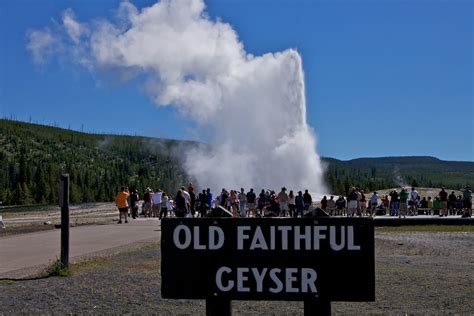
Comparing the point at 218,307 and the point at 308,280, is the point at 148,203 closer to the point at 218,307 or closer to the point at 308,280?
the point at 218,307

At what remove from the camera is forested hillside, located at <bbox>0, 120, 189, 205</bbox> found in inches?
4099

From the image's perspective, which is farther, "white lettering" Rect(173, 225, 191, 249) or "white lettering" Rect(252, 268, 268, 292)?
"white lettering" Rect(173, 225, 191, 249)

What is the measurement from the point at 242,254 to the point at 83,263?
8.55m

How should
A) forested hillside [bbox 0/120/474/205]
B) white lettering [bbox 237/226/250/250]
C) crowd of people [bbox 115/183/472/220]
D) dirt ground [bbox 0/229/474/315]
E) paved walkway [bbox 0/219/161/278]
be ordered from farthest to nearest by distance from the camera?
forested hillside [bbox 0/120/474/205] < crowd of people [bbox 115/183/472/220] < paved walkway [bbox 0/219/161/278] < dirt ground [bbox 0/229/474/315] < white lettering [bbox 237/226/250/250]

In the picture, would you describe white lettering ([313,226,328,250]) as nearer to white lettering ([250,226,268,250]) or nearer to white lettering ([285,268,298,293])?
white lettering ([285,268,298,293])

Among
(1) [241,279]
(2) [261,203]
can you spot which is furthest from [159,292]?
(2) [261,203]

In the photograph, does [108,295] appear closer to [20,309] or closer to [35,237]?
[20,309]

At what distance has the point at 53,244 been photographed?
17828mm

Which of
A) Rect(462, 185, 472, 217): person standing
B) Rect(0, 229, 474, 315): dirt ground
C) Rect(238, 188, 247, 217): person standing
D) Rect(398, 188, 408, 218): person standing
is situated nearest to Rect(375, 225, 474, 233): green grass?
Rect(462, 185, 472, 217): person standing

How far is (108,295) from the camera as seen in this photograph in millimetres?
9680

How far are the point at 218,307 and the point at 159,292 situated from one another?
457 centimetres

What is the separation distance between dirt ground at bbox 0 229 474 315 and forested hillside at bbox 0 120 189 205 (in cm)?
8505

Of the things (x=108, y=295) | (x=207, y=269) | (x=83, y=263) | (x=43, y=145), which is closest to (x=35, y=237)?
(x=83, y=263)

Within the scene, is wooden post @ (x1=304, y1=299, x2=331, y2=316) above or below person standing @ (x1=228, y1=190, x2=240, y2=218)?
below
